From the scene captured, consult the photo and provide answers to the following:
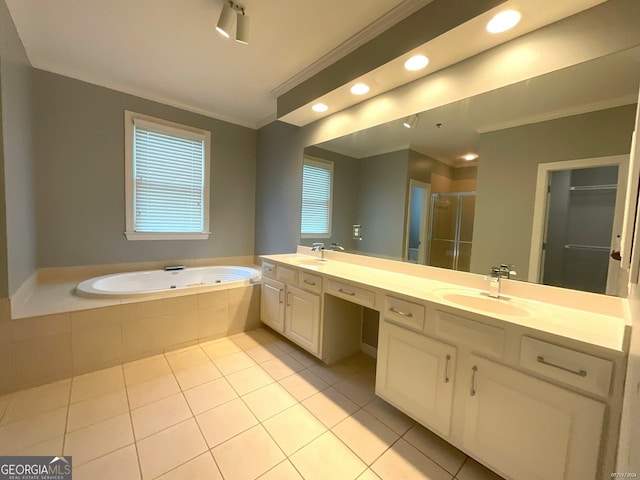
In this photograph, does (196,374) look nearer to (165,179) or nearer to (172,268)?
(172,268)

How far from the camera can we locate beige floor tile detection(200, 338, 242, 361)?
2334 mm

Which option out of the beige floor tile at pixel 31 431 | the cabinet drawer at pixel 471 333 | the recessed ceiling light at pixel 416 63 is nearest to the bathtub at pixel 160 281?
the beige floor tile at pixel 31 431

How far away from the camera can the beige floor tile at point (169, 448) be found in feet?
4.16

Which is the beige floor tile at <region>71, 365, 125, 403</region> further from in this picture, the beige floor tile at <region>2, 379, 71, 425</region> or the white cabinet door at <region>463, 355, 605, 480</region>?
the white cabinet door at <region>463, 355, 605, 480</region>

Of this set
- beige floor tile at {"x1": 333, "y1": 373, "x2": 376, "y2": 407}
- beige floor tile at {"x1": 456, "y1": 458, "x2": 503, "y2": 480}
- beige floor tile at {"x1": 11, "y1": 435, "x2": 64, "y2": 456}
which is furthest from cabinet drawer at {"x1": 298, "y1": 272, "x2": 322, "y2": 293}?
beige floor tile at {"x1": 11, "y1": 435, "x2": 64, "y2": 456}

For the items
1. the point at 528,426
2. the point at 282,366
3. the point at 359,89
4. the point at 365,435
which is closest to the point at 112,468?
the point at 282,366

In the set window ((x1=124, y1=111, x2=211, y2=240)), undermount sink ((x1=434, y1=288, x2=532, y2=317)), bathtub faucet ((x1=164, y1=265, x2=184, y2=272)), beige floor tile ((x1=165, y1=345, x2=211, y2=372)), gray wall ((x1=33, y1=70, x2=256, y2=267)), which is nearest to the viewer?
undermount sink ((x1=434, y1=288, x2=532, y2=317))

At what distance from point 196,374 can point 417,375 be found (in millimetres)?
1634

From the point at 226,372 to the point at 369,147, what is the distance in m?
2.25

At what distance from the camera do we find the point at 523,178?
1.52 meters

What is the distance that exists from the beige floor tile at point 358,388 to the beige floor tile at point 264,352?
0.65 m

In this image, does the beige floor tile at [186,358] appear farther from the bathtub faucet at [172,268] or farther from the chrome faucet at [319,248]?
the chrome faucet at [319,248]

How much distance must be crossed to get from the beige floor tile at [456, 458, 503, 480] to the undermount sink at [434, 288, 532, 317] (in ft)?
2.56

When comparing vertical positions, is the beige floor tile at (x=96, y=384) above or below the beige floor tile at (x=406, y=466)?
above
